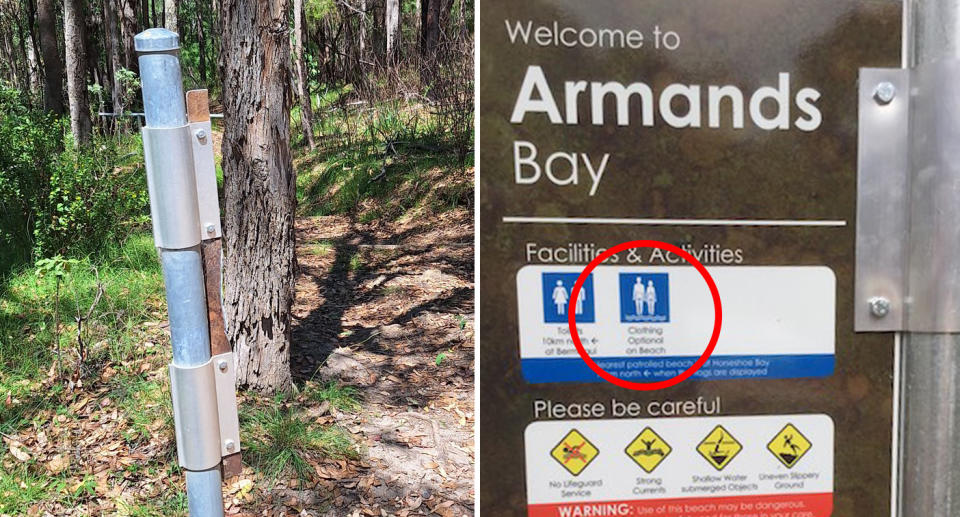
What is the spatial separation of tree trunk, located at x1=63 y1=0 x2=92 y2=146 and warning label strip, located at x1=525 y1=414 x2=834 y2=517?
1038 cm

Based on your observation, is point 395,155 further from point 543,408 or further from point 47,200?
point 543,408

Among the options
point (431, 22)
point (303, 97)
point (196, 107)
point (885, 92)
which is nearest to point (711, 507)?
point (885, 92)

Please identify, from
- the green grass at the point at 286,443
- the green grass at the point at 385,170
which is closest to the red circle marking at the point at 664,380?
the green grass at the point at 286,443

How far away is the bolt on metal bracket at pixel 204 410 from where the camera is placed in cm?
179

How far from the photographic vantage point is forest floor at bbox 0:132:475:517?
402cm

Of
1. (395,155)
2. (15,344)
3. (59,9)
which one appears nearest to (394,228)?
(395,155)

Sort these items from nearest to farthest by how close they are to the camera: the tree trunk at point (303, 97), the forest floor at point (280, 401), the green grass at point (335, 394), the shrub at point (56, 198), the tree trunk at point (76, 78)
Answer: the forest floor at point (280, 401), the green grass at point (335, 394), the shrub at point (56, 198), the tree trunk at point (76, 78), the tree trunk at point (303, 97)

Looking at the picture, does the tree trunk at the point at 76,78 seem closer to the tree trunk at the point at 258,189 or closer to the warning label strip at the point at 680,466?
the tree trunk at the point at 258,189

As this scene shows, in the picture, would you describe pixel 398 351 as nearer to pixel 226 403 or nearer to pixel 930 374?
pixel 226 403

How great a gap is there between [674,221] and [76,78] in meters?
11.2

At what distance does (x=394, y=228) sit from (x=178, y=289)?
7983 millimetres

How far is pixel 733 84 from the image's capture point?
1.46 metres

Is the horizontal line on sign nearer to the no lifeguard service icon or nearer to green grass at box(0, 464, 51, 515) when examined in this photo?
the no lifeguard service icon

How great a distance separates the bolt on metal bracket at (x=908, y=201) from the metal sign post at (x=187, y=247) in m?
1.39
